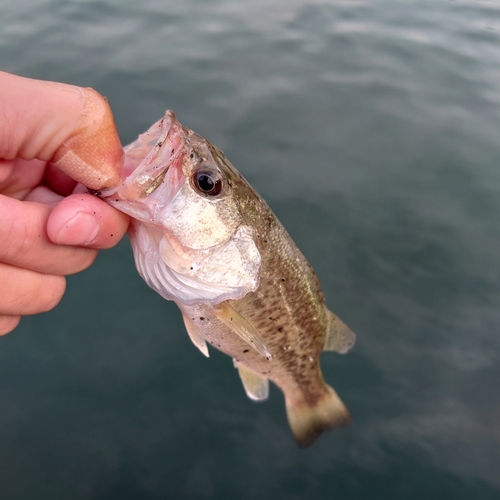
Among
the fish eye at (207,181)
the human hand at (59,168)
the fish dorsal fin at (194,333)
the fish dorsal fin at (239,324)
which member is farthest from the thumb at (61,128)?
the fish dorsal fin at (194,333)

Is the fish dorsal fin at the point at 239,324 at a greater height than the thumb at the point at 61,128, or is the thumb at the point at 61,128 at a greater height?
the thumb at the point at 61,128

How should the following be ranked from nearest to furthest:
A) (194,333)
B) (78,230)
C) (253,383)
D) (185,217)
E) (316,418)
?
(78,230) < (185,217) < (194,333) < (253,383) < (316,418)

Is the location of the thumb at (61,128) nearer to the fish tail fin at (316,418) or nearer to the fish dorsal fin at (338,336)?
the fish dorsal fin at (338,336)

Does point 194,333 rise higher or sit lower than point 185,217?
lower

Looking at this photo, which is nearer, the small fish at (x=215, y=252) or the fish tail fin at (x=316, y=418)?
the small fish at (x=215, y=252)

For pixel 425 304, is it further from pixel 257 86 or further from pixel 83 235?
pixel 257 86

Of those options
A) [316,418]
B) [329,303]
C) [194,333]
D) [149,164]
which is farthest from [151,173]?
[329,303]

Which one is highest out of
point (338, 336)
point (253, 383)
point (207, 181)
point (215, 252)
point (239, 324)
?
point (207, 181)

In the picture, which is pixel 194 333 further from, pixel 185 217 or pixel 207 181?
pixel 207 181
